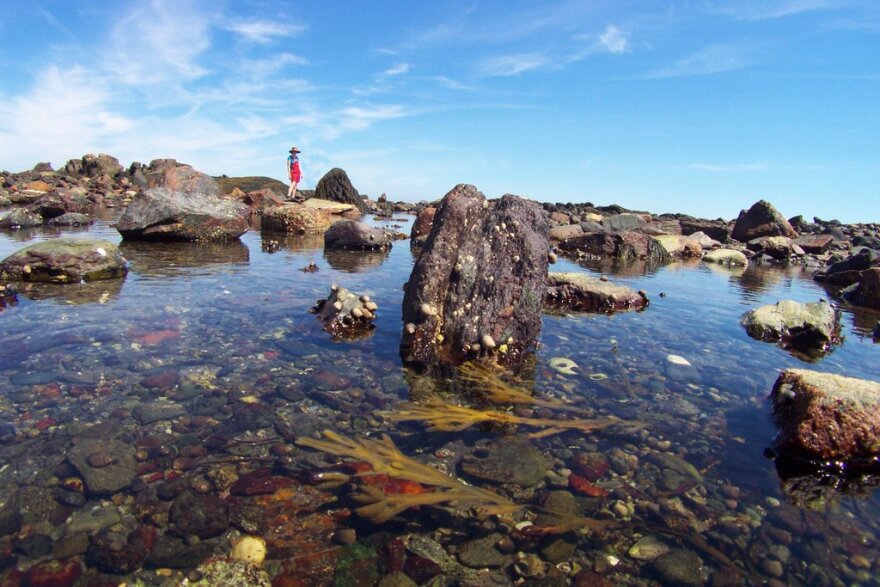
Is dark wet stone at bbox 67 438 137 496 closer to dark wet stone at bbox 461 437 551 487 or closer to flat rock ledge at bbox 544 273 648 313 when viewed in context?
dark wet stone at bbox 461 437 551 487

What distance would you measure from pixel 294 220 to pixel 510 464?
20666 millimetres

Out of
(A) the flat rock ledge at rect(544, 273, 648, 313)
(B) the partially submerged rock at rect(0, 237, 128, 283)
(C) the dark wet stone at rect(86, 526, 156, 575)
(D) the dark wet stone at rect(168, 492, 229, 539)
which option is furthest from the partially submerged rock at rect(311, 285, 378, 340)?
(B) the partially submerged rock at rect(0, 237, 128, 283)

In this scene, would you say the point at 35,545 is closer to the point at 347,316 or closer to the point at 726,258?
the point at 347,316

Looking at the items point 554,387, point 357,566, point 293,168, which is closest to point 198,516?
point 357,566

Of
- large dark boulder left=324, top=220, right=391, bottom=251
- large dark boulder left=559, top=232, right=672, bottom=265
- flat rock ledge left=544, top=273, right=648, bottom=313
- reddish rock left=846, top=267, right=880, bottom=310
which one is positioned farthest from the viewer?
large dark boulder left=559, top=232, right=672, bottom=265

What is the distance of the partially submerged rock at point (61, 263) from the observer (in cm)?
948

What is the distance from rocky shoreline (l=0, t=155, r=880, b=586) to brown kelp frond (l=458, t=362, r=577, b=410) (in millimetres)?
28

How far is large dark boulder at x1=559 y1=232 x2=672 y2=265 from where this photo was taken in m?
23.2

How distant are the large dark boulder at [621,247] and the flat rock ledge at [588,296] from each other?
12360mm

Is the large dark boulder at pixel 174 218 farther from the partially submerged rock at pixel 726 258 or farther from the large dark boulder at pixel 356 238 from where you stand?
the partially submerged rock at pixel 726 258

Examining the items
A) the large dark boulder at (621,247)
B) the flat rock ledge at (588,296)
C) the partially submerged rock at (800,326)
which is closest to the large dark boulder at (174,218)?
the flat rock ledge at (588,296)

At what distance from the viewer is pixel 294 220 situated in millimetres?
22859

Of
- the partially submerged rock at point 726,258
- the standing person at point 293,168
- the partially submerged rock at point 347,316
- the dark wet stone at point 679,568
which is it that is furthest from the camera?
the standing person at point 293,168

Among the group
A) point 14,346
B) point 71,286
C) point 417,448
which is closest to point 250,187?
point 71,286
